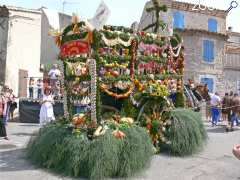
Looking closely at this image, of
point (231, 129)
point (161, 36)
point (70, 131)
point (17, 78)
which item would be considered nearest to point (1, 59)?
point (17, 78)

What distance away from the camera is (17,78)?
26.7m

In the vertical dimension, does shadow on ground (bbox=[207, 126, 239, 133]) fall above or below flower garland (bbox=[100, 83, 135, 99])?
below

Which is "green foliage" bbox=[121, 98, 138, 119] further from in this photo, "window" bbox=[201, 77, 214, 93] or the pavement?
"window" bbox=[201, 77, 214, 93]

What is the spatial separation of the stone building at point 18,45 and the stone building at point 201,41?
8772 mm

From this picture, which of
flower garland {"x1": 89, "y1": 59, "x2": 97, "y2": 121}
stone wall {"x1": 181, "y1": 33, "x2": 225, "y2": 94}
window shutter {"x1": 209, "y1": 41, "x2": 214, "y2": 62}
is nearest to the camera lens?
flower garland {"x1": 89, "y1": 59, "x2": 97, "y2": 121}

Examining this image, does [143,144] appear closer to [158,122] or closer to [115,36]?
[158,122]

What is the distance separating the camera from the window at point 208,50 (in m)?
33.6

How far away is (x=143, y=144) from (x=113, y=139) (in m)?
0.70

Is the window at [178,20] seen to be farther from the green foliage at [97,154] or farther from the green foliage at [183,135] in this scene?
the green foliage at [97,154]

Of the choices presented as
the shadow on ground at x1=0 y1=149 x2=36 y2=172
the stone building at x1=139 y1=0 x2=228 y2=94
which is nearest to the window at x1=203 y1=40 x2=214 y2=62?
the stone building at x1=139 y1=0 x2=228 y2=94

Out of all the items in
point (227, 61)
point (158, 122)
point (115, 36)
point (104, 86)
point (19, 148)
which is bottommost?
point (19, 148)

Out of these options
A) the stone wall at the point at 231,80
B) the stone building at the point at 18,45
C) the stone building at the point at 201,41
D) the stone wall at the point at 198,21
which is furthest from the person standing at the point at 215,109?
the stone wall at the point at 231,80

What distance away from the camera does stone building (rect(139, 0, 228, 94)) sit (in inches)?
1298

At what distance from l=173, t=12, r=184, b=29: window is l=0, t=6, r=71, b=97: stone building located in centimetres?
1063
